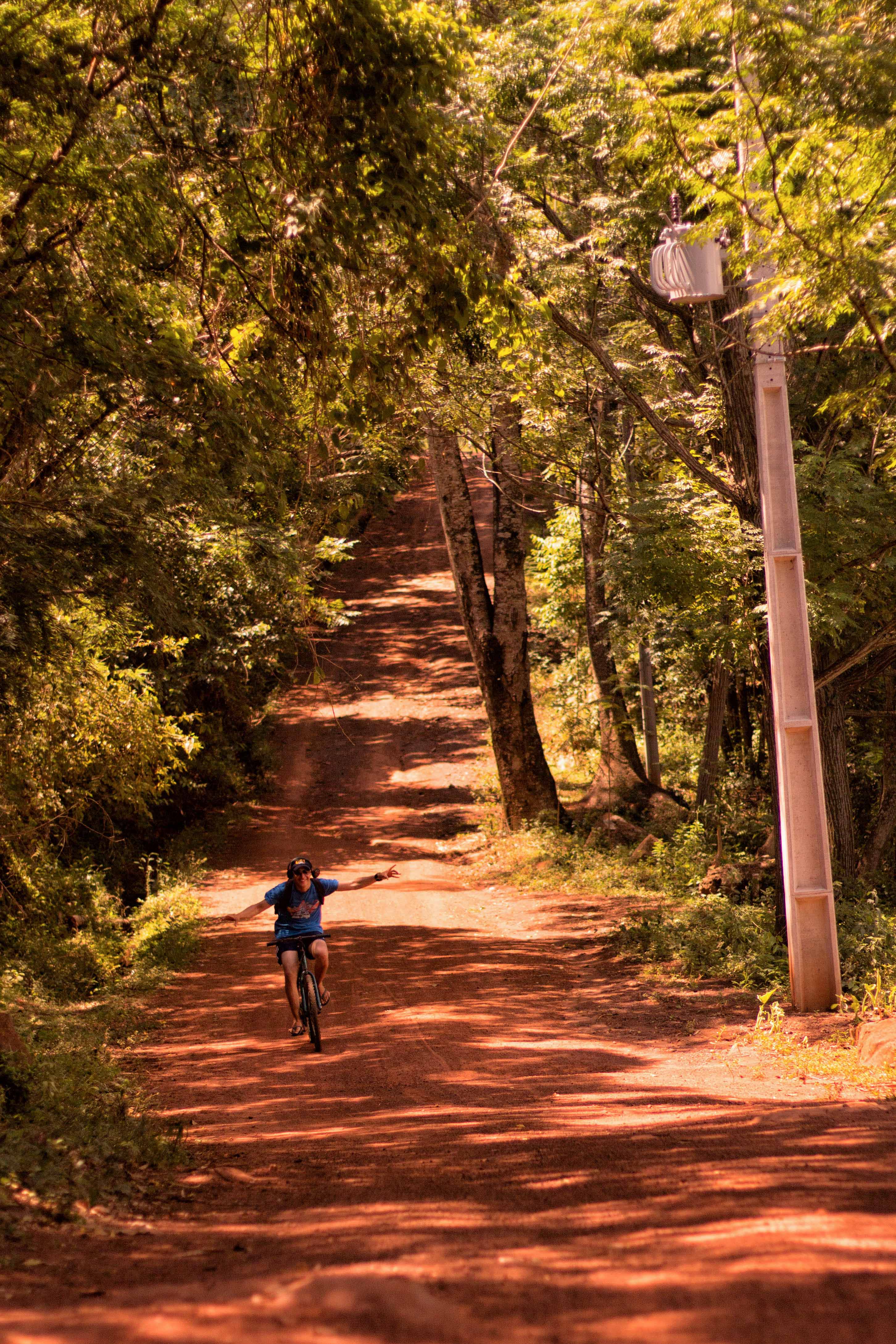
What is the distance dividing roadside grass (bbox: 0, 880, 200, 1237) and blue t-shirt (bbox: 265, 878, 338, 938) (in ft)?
5.54

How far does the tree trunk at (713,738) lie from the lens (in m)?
18.3

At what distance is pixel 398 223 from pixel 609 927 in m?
9.43

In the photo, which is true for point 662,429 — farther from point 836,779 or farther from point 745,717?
point 745,717

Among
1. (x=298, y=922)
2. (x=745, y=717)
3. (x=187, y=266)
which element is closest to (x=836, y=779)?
(x=745, y=717)

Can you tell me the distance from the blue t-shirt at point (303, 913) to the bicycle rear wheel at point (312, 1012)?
390mm

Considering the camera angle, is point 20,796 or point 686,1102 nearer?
point 686,1102

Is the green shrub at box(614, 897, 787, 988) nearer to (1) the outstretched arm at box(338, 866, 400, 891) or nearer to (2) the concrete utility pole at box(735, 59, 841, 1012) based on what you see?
(2) the concrete utility pole at box(735, 59, 841, 1012)

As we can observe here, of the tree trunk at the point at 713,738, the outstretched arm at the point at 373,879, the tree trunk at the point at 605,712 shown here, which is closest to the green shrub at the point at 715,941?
the outstretched arm at the point at 373,879

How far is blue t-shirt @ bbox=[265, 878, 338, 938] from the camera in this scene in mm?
9398

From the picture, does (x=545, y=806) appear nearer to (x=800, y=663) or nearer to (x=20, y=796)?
(x=20, y=796)

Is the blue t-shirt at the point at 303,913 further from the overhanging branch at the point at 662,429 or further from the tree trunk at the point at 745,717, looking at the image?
the tree trunk at the point at 745,717

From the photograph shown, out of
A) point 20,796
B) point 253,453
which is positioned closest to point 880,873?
point 253,453

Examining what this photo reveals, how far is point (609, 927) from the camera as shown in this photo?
1410 cm

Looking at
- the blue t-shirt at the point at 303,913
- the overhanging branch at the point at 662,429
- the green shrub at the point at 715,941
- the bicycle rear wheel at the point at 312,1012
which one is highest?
the overhanging branch at the point at 662,429
